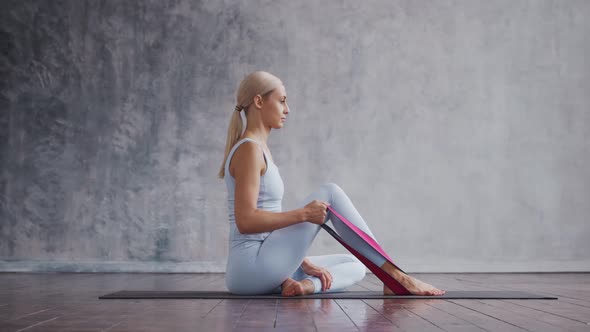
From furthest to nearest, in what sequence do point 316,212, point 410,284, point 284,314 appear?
point 410,284 < point 316,212 < point 284,314

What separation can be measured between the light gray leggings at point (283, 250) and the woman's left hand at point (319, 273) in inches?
5.7

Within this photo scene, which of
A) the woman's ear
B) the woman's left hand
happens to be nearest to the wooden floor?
the woman's left hand

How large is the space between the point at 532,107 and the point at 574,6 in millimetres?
887

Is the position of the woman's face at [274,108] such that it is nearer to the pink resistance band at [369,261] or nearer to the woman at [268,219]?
the woman at [268,219]

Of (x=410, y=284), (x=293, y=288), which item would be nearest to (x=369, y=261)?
(x=410, y=284)

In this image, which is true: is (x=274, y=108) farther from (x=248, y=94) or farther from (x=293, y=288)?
(x=293, y=288)

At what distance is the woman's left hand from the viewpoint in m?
2.70

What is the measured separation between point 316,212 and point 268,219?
7.3 inches

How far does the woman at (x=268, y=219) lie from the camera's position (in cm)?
244

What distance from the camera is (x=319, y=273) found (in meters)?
2.70

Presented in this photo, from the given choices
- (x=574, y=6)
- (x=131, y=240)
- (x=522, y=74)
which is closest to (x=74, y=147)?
(x=131, y=240)

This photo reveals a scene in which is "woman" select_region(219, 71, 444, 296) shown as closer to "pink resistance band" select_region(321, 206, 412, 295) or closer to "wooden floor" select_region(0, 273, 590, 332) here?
"pink resistance band" select_region(321, 206, 412, 295)

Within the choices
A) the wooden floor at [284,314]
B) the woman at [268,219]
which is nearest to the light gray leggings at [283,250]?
the woman at [268,219]

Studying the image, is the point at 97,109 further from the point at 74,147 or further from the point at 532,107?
the point at 532,107
